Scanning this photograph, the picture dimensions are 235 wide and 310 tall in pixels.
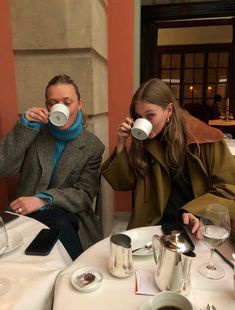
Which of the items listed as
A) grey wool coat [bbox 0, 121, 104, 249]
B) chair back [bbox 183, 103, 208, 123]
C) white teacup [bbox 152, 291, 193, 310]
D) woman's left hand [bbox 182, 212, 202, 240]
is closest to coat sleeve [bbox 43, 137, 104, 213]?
grey wool coat [bbox 0, 121, 104, 249]

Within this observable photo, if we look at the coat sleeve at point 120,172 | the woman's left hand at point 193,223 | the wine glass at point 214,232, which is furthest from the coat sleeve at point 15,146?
the wine glass at point 214,232

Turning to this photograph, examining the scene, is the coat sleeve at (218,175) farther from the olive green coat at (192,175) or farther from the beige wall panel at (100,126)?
the beige wall panel at (100,126)

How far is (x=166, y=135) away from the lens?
1.37m

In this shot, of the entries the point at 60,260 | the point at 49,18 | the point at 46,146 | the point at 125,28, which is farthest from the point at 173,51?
the point at 60,260

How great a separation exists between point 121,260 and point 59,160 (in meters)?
0.89

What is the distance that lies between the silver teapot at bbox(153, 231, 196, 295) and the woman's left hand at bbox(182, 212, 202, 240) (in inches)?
9.6

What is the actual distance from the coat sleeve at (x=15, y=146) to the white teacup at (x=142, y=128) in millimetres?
547

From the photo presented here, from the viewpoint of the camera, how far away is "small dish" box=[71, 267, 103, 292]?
703 millimetres

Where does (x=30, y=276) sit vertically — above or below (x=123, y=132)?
below

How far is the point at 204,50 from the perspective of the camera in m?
6.72

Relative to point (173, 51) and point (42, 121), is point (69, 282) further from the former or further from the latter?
point (173, 51)

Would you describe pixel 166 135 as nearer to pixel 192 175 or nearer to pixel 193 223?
pixel 192 175

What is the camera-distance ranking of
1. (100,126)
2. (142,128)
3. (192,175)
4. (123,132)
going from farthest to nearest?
(100,126) → (123,132) → (192,175) → (142,128)

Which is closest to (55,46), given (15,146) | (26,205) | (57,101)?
(57,101)
